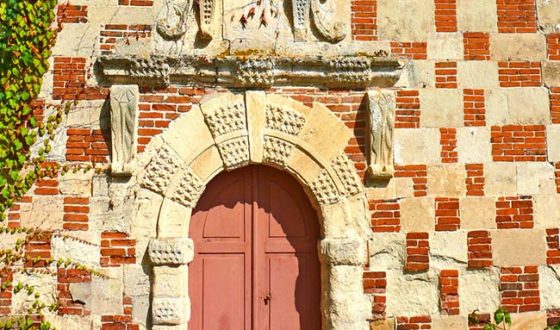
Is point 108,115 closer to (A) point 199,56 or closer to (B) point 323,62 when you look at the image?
(A) point 199,56

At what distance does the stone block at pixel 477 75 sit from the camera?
6082mm

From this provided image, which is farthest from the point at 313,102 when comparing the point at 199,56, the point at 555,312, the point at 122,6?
the point at 555,312

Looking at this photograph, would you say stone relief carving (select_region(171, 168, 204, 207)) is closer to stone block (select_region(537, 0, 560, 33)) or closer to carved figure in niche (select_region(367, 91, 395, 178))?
carved figure in niche (select_region(367, 91, 395, 178))

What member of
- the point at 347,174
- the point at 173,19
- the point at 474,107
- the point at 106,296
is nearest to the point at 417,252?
the point at 347,174

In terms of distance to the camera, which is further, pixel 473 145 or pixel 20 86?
pixel 473 145

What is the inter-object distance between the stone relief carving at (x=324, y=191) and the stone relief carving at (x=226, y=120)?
81cm

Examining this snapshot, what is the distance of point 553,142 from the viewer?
6082 millimetres

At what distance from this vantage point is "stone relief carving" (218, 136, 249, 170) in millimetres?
5805

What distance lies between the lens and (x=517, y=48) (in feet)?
20.2

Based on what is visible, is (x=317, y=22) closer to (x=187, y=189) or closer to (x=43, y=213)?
(x=187, y=189)

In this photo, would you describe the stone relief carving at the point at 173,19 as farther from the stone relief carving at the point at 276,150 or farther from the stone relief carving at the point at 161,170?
the stone relief carving at the point at 276,150

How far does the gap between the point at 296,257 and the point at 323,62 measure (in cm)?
175

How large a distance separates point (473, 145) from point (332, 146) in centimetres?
129

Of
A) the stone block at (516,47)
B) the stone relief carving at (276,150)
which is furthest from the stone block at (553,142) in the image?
the stone relief carving at (276,150)
